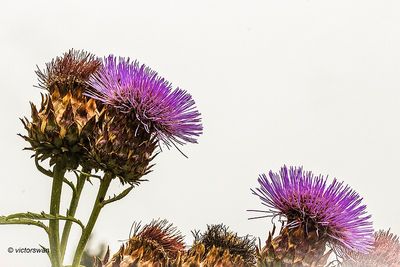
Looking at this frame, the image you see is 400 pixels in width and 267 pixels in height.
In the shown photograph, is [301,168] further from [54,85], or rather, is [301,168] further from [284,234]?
[54,85]

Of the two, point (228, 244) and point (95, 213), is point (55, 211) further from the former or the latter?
point (228, 244)

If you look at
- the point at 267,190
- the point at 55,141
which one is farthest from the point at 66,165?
the point at 267,190

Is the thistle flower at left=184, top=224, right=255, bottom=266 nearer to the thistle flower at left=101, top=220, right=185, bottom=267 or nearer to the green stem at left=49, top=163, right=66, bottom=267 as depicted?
the thistle flower at left=101, top=220, right=185, bottom=267

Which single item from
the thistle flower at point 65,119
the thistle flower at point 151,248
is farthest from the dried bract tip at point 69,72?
the thistle flower at point 151,248

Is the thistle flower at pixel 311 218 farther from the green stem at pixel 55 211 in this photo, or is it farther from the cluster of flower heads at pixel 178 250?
the green stem at pixel 55 211

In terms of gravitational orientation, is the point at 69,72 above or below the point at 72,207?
above

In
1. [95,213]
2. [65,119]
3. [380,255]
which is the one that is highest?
[65,119]

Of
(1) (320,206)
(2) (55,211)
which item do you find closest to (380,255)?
(1) (320,206)
